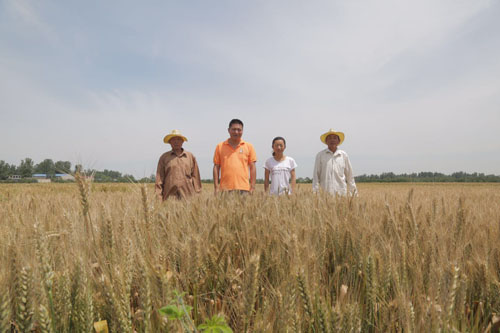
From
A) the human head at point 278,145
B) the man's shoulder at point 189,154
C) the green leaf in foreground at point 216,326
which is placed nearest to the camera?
the green leaf in foreground at point 216,326

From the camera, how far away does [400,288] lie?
106 centimetres

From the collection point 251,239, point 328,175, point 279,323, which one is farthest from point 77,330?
point 328,175

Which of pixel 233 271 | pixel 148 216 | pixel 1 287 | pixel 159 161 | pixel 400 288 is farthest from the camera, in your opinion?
pixel 159 161

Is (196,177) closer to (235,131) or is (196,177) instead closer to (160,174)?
(160,174)

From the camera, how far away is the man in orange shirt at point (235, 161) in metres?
5.16

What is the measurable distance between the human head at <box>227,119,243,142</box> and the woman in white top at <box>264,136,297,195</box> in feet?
2.73

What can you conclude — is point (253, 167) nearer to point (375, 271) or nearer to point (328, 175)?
point (328, 175)

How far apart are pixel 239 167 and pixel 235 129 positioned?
77 centimetres

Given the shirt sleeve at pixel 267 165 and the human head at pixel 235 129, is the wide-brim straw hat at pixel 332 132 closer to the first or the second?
the shirt sleeve at pixel 267 165

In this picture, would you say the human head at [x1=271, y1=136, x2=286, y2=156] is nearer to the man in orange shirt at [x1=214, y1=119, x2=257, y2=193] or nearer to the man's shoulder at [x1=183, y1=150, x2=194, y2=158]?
the man in orange shirt at [x1=214, y1=119, x2=257, y2=193]

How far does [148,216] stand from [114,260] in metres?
0.49

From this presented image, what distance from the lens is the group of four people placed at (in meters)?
5.11

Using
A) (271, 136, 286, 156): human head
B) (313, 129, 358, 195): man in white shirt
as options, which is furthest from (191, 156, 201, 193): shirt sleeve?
(313, 129, 358, 195): man in white shirt

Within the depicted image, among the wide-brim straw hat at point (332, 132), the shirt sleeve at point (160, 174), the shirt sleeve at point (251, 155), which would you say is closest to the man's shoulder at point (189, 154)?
the shirt sleeve at point (160, 174)
